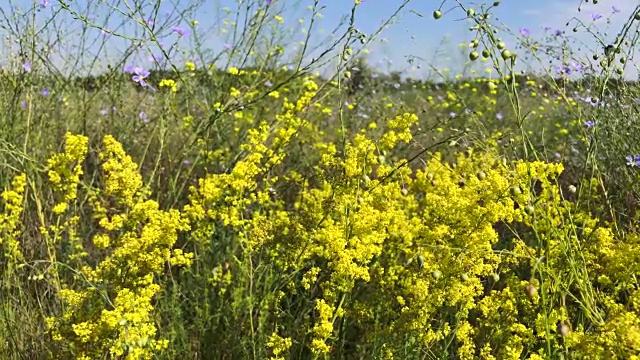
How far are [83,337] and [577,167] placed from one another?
3927mm

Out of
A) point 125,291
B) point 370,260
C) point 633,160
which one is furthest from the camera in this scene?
point 633,160

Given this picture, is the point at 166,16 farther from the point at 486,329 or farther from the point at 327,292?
the point at 486,329

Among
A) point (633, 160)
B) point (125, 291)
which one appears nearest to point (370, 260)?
point (125, 291)

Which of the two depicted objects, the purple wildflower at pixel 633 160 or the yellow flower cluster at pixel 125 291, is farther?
the purple wildflower at pixel 633 160

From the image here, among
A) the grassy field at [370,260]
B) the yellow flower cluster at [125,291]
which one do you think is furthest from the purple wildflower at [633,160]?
the yellow flower cluster at [125,291]

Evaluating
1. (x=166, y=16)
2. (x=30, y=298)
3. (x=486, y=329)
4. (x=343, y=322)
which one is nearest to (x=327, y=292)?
(x=343, y=322)

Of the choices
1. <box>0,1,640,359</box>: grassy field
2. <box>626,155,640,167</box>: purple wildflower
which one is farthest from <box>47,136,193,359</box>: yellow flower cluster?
<box>626,155,640,167</box>: purple wildflower

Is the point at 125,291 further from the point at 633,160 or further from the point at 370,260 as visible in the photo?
the point at 633,160

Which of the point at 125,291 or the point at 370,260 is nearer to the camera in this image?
the point at 125,291

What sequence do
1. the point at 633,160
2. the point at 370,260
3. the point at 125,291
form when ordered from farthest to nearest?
the point at 633,160 → the point at 370,260 → the point at 125,291

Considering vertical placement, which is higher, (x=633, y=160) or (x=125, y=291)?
(x=633, y=160)

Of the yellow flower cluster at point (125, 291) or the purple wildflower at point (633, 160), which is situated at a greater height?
the purple wildflower at point (633, 160)

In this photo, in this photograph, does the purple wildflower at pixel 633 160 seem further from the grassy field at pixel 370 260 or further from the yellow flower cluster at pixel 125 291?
the yellow flower cluster at pixel 125 291

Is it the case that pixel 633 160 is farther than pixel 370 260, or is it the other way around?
pixel 633 160
